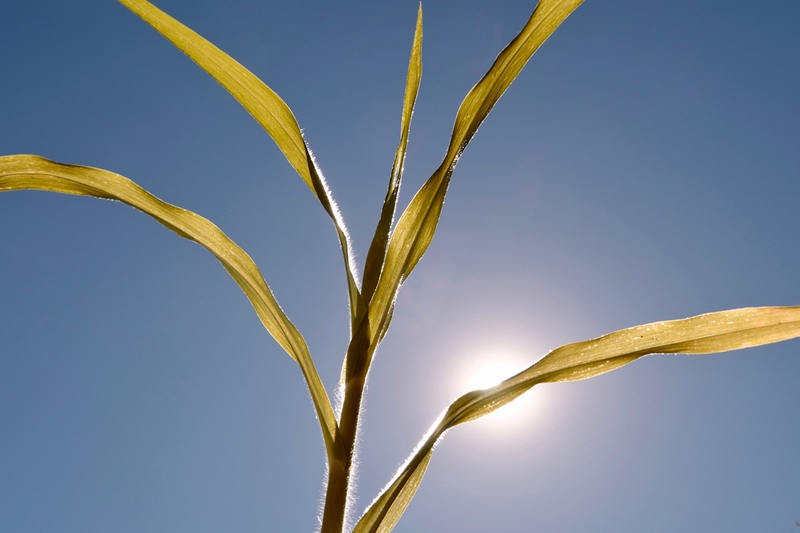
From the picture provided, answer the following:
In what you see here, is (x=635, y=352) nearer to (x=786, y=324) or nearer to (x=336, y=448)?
(x=786, y=324)

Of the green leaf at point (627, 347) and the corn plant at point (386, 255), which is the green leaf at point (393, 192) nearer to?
the corn plant at point (386, 255)

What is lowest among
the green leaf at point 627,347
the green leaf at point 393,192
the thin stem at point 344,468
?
the thin stem at point 344,468

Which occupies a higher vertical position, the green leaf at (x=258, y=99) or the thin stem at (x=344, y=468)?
the green leaf at (x=258, y=99)

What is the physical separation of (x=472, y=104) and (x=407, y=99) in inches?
3.8

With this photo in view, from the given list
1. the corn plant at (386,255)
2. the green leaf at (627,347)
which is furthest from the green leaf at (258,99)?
the green leaf at (627,347)

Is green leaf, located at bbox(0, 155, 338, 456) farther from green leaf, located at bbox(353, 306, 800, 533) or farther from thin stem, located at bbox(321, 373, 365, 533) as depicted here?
green leaf, located at bbox(353, 306, 800, 533)

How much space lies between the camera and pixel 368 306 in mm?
691

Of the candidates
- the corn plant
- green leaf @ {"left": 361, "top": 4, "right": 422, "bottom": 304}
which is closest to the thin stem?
the corn plant

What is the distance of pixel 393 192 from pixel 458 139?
0.12 m

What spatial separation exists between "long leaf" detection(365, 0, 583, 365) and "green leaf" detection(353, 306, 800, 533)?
0.16 metres

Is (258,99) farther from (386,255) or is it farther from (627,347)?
(627,347)

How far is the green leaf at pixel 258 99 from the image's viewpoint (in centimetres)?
69

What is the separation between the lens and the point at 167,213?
27.4 inches

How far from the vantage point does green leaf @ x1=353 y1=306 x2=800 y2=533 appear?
0.67 meters
